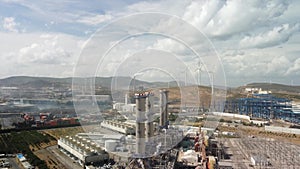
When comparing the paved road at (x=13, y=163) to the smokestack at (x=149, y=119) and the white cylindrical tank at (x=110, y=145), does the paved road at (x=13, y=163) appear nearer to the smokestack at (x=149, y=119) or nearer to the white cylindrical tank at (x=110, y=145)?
the white cylindrical tank at (x=110, y=145)

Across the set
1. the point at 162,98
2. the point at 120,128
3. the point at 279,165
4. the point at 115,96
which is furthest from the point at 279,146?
the point at 115,96

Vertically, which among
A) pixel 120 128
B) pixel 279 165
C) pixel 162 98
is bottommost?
pixel 279 165

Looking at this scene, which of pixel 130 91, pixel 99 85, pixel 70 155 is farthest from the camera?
pixel 70 155

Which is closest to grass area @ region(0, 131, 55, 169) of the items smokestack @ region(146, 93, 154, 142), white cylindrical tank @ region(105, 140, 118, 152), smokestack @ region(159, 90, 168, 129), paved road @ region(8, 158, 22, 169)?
paved road @ region(8, 158, 22, 169)

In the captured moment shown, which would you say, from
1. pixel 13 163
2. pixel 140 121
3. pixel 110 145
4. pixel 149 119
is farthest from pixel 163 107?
pixel 13 163

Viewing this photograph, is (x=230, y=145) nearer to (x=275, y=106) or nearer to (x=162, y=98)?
(x=162, y=98)

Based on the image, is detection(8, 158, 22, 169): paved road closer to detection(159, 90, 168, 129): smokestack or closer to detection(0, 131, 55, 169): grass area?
detection(0, 131, 55, 169): grass area

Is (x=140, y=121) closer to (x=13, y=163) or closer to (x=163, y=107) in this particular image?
(x=163, y=107)
